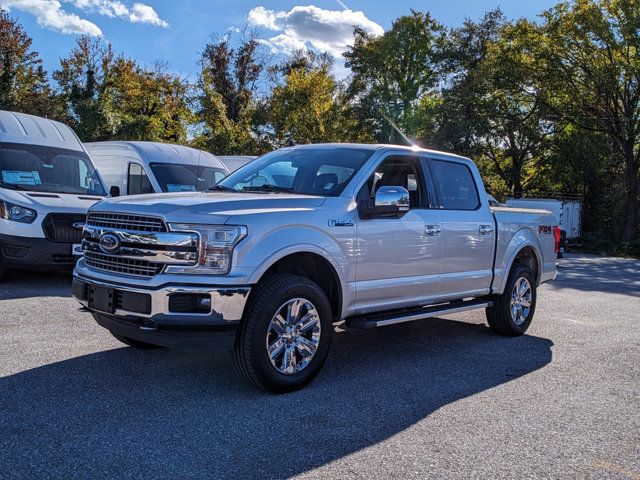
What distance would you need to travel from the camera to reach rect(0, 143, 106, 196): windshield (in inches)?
363

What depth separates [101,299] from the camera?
14.7 feet

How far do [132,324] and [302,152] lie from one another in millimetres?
2498

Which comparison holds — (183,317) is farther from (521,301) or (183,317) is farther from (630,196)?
(630,196)

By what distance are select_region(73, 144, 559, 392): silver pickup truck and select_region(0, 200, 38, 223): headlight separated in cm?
413

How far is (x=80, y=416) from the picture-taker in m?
3.91

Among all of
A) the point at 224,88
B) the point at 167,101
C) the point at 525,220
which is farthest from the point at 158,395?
the point at 224,88

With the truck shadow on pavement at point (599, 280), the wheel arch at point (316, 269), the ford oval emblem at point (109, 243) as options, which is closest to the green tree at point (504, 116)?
the truck shadow on pavement at point (599, 280)

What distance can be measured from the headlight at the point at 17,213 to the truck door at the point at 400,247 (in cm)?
551

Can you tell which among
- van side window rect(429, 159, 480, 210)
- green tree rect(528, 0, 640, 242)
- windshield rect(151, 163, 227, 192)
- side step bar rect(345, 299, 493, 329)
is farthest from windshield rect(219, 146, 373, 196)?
green tree rect(528, 0, 640, 242)

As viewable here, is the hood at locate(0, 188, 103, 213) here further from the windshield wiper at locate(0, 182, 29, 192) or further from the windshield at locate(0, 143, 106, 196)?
the windshield at locate(0, 143, 106, 196)

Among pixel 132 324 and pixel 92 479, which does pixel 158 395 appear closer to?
pixel 132 324

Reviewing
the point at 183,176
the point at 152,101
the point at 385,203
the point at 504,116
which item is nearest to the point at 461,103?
the point at 504,116

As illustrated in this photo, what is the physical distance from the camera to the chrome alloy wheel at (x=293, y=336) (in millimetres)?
4469

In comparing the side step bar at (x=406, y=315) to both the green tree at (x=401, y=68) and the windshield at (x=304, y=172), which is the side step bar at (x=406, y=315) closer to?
the windshield at (x=304, y=172)
